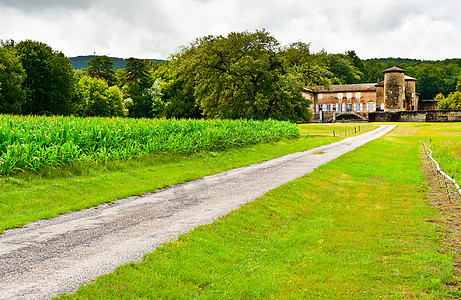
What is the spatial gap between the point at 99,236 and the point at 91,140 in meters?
9.42

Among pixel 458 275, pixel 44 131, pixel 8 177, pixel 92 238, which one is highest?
pixel 44 131

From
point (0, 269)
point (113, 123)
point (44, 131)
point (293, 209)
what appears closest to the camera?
point (0, 269)

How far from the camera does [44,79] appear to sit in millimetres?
52656

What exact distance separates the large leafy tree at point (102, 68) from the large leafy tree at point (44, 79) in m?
45.5

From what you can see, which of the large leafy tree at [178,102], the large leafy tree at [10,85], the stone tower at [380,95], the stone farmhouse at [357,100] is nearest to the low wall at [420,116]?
the stone farmhouse at [357,100]

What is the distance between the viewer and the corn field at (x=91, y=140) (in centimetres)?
1310

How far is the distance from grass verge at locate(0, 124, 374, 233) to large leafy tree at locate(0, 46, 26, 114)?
33.9 metres

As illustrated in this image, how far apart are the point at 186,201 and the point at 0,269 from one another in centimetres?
Answer: 609

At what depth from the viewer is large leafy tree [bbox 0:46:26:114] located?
43.5 metres

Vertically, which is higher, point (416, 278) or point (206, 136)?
point (206, 136)

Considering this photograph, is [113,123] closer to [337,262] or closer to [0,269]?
[0,269]

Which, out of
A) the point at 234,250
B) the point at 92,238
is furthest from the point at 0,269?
the point at 234,250

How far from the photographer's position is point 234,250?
7.59 metres

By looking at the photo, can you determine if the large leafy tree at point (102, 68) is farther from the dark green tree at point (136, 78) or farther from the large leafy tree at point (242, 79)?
the large leafy tree at point (242, 79)
